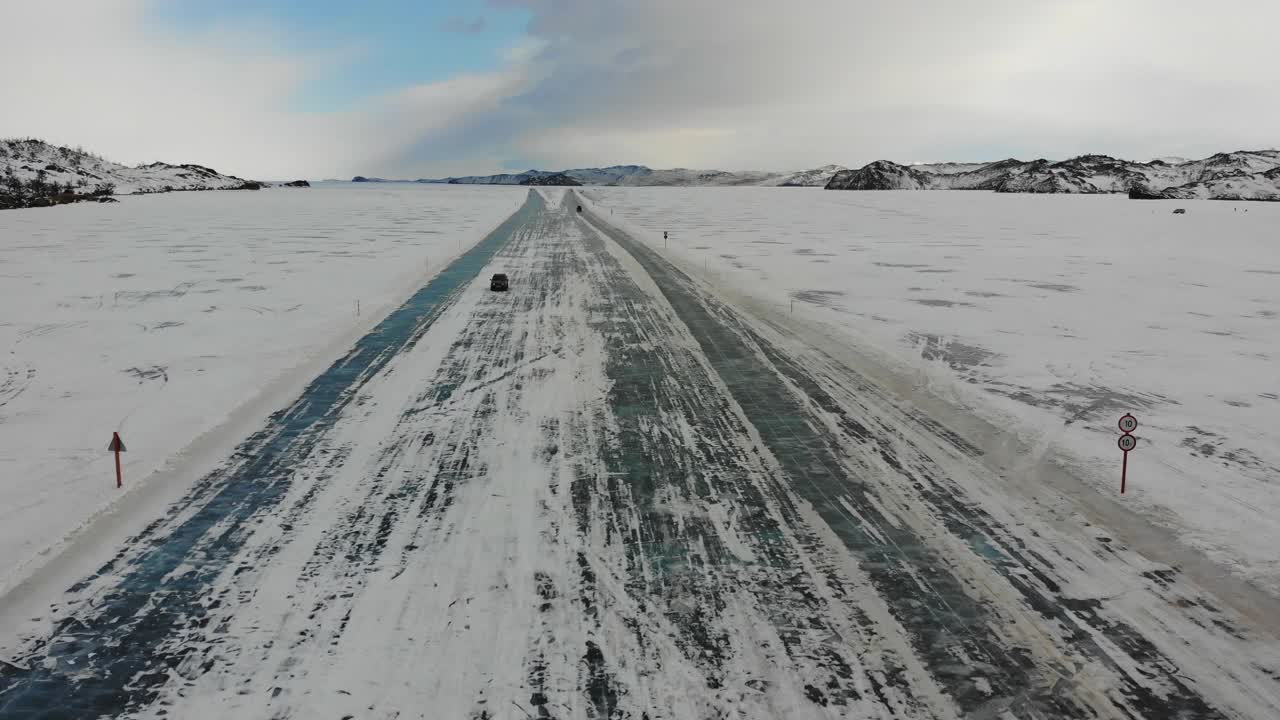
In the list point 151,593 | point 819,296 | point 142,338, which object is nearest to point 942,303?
point 819,296

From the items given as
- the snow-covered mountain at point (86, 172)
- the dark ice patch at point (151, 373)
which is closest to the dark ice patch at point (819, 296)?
the dark ice patch at point (151, 373)

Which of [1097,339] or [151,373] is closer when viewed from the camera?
[151,373]

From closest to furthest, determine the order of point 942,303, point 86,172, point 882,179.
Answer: point 942,303
point 86,172
point 882,179

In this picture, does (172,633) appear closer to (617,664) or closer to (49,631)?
(49,631)

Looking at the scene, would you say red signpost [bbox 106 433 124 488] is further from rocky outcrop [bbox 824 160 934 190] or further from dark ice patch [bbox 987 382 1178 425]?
rocky outcrop [bbox 824 160 934 190]

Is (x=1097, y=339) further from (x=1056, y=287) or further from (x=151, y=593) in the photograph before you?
(x=151, y=593)

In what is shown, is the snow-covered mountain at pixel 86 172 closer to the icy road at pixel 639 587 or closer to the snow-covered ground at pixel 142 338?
the snow-covered ground at pixel 142 338
